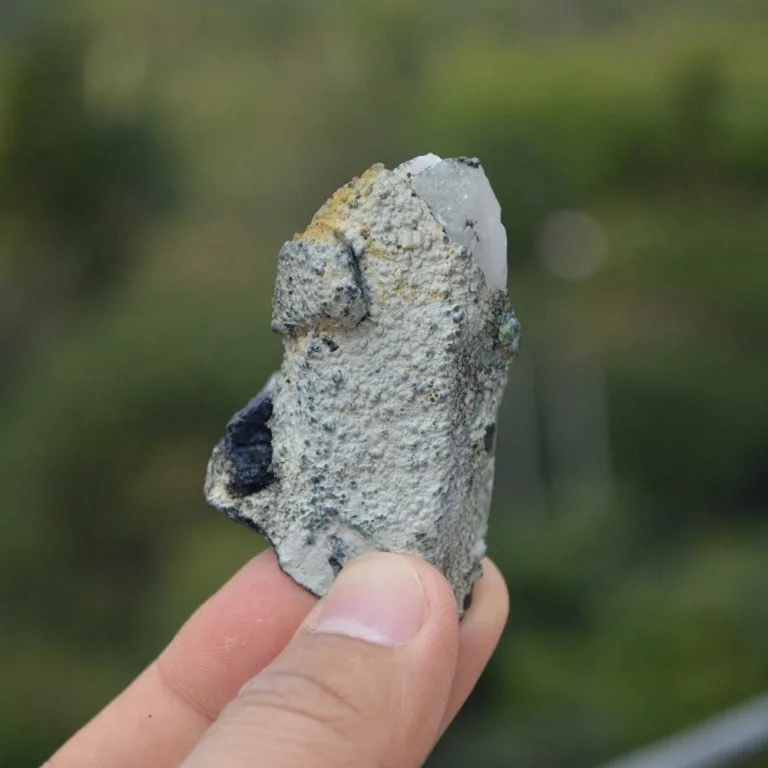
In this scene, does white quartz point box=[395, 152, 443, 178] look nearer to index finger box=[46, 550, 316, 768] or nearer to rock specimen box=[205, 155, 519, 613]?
rock specimen box=[205, 155, 519, 613]

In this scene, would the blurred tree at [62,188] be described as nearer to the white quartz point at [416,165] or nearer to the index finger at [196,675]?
the index finger at [196,675]

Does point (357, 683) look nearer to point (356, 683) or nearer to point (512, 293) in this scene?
point (356, 683)

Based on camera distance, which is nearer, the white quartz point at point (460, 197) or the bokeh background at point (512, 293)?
the white quartz point at point (460, 197)

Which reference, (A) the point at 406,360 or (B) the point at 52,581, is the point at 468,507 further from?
(B) the point at 52,581

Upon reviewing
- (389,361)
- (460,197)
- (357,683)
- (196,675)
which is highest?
(460,197)

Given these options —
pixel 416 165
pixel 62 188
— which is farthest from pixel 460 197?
pixel 62 188

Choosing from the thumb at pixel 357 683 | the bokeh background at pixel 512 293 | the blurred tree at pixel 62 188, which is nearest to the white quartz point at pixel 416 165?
the thumb at pixel 357 683
